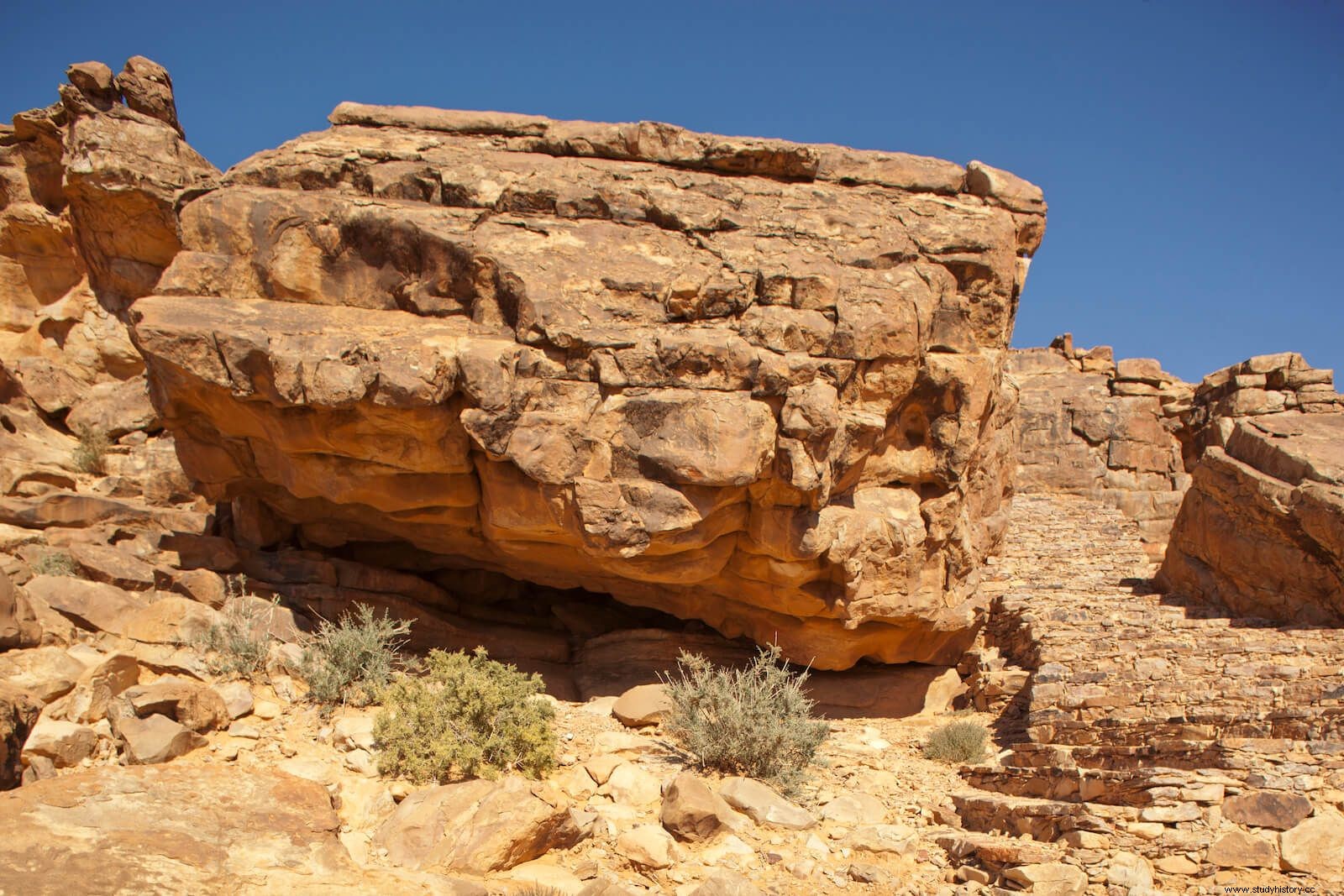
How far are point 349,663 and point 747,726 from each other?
332cm

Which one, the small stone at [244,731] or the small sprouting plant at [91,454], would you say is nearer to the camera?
the small stone at [244,731]

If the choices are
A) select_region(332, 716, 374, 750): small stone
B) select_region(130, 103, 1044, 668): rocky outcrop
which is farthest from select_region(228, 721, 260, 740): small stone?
select_region(130, 103, 1044, 668): rocky outcrop

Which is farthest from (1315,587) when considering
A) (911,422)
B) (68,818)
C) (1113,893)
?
(68,818)

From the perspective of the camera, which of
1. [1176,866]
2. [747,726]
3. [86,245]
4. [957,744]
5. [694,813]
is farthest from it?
[86,245]

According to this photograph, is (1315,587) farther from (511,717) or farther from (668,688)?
(511,717)

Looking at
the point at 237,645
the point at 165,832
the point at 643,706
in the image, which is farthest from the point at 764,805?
Answer: the point at 237,645

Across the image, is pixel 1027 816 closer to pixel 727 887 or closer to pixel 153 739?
pixel 727 887

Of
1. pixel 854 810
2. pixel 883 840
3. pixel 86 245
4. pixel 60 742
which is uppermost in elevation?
pixel 86 245

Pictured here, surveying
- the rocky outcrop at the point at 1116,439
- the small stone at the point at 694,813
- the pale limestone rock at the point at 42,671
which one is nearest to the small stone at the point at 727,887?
the small stone at the point at 694,813

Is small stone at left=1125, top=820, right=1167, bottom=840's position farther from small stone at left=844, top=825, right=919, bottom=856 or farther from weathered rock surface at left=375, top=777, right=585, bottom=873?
weathered rock surface at left=375, top=777, right=585, bottom=873

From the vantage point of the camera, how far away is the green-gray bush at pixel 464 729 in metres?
6.44

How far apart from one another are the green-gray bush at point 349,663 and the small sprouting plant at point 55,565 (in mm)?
2270

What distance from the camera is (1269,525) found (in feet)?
34.9

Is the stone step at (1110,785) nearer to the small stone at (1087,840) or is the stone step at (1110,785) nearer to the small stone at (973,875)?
the small stone at (1087,840)
